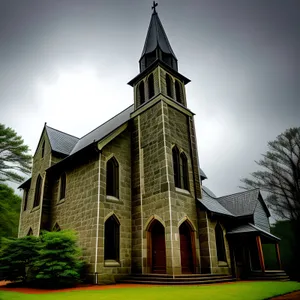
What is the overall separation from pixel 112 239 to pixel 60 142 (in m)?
10.3

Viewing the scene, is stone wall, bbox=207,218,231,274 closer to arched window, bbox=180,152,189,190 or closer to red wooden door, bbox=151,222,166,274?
arched window, bbox=180,152,189,190

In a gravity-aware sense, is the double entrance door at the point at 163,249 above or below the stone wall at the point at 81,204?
below

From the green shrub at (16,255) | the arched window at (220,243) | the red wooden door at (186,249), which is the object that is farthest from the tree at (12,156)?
the arched window at (220,243)

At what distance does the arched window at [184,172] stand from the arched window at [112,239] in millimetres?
4357

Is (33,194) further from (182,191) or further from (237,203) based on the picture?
(237,203)

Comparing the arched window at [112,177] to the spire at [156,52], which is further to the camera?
the spire at [156,52]

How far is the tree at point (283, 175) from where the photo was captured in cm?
2506

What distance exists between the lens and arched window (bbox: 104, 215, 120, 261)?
1308 centimetres

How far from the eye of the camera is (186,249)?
44.4 feet

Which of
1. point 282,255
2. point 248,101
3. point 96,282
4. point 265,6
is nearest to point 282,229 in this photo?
point 282,255

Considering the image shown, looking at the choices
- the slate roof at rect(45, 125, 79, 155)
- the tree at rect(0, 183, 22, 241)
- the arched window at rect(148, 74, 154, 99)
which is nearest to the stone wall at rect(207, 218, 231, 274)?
the arched window at rect(148, 74, 154, 99)

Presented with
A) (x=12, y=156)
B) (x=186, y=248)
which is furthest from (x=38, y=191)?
(x=186, y=248)

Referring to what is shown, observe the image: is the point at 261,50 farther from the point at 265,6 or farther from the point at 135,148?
the point at 135,148

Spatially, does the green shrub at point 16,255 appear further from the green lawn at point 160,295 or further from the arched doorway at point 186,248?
the arched doorway at point 186,248
